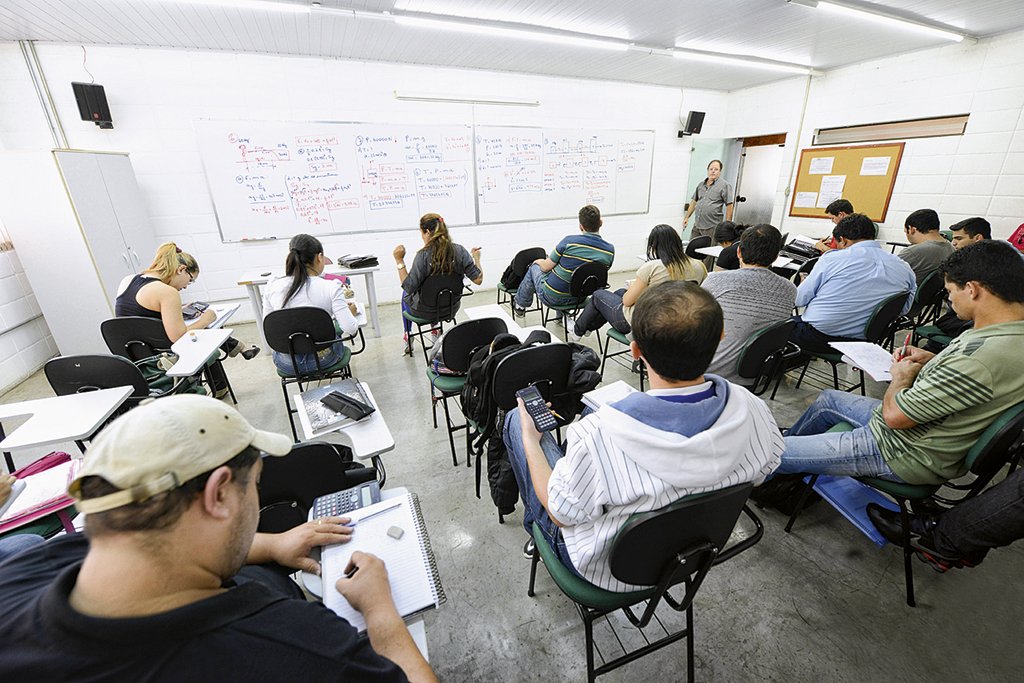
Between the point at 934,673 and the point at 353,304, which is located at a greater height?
the point at 353,304

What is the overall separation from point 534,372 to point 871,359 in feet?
5.39

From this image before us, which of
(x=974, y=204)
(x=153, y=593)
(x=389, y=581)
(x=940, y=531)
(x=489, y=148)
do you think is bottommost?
(x=940, y=531)

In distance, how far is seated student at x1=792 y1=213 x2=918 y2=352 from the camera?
241cm

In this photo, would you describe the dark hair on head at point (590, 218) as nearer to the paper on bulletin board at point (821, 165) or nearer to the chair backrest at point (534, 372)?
the chair backrest at point (534, 372)

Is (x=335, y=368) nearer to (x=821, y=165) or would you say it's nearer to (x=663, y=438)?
(x=663, y=438)

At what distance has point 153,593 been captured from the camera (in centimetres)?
55

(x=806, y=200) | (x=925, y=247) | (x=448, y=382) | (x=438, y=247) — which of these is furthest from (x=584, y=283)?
(x=806, y=200)

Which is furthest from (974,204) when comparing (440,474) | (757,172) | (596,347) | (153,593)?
(153,593)

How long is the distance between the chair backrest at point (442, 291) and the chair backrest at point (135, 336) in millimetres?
1649

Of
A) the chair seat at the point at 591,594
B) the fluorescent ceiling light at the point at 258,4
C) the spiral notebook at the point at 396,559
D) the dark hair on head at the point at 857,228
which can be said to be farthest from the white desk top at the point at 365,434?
the dark hair on head at the point at 857,228

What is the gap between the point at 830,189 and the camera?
211 inches

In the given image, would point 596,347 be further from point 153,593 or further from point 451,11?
point 153,593

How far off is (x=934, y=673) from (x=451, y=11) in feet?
14.9

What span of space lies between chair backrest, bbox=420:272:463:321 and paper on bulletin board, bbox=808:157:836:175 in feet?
17.5
